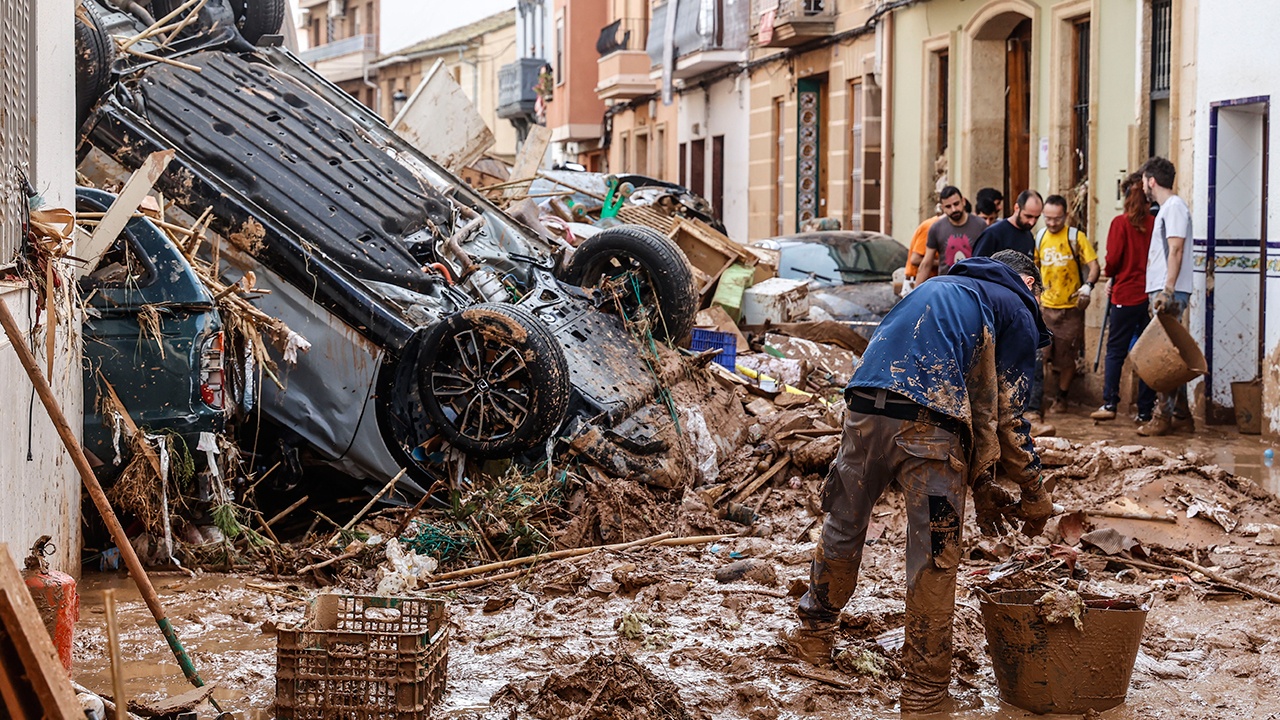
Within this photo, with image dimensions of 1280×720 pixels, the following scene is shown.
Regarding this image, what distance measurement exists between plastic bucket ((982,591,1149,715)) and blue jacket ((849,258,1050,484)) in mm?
617

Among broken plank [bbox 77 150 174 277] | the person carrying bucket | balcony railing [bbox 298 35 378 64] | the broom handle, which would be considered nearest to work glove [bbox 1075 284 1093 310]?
the person carrying bucket

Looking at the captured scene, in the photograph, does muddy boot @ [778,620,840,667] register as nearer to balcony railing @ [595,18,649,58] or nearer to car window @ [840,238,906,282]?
car window @ [840,238,906,282]

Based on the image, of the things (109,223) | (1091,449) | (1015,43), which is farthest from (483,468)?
(1015,43)

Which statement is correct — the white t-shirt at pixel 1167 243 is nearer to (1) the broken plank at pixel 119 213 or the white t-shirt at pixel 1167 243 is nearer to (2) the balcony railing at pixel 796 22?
(1) the broken plank at pixel 119 213

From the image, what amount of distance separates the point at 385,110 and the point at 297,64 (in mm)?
57104

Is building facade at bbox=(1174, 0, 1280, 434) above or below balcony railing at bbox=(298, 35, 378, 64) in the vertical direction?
below

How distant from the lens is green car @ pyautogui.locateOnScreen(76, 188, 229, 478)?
266 inches

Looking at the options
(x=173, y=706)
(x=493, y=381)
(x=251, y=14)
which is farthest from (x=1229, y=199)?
(x=173, y=706)

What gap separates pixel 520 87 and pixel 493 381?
144 ft

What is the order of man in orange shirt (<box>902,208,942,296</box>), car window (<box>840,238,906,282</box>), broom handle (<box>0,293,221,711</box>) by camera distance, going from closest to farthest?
broom handle (<box>0,293,221,711</box>)
man in orange shirt (<box>902,208,942,296</box>)
car window (<box>840,238,906,282</box>)

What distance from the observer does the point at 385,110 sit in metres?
65.7

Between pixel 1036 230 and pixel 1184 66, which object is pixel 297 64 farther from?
pixel 1036 230

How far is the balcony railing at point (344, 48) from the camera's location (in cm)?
6488

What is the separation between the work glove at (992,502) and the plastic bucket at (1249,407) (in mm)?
6460
